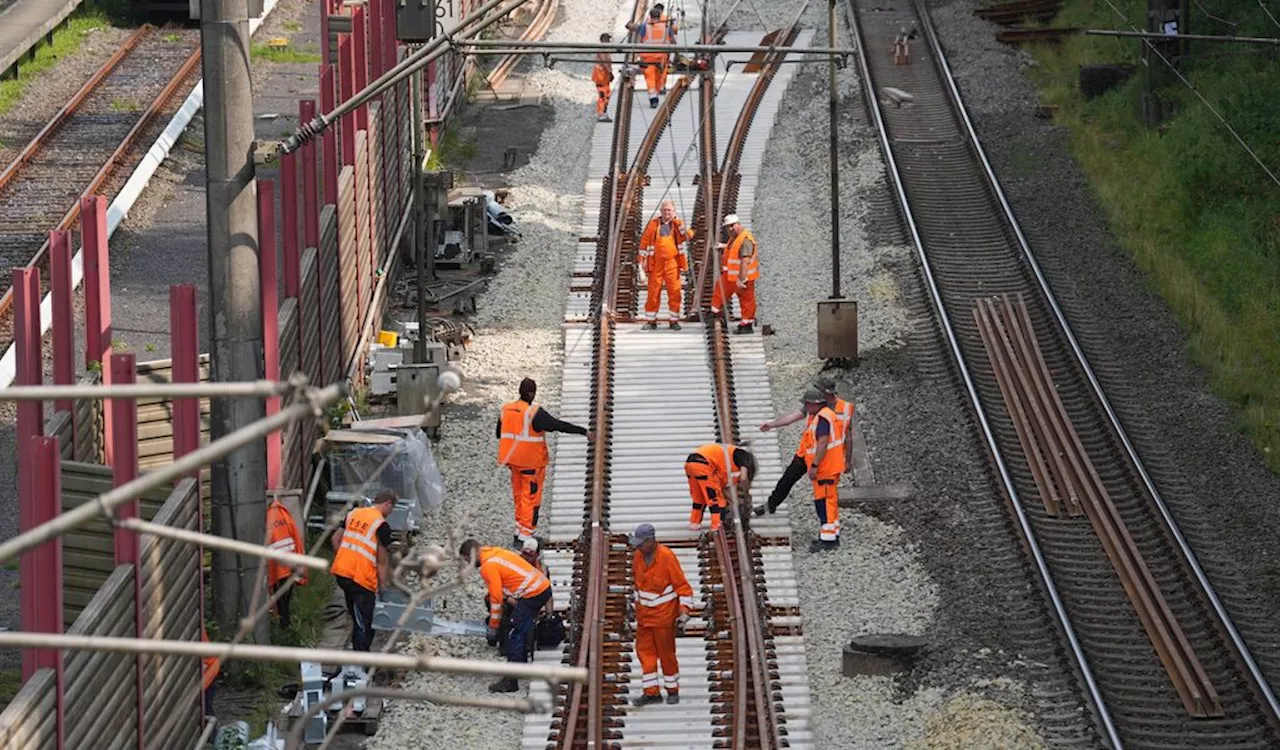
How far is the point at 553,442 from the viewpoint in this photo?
21.1 metres

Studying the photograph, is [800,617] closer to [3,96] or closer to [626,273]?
[626,273]

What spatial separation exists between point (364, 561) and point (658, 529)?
383 cm

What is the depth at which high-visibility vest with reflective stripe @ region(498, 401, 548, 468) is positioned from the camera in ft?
57.5

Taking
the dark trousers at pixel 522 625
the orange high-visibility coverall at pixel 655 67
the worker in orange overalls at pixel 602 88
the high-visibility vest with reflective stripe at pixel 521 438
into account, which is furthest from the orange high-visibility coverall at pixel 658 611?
the orange high-visibility coverall at pixel 655 67

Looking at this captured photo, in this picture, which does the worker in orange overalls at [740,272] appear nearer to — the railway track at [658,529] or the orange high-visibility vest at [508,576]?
the railway track at [658,529]

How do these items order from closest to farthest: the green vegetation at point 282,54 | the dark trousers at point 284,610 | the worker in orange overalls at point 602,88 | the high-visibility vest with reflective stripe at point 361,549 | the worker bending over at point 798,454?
the high-visibility vest with reflective stripe at point 361,549 → the dark trousers at point 284,610 → the worker bending over at point 798,454 → the worker in orange overalls at point 602,88 → the green vegetation at point 282,54

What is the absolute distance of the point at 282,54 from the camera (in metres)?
37.3

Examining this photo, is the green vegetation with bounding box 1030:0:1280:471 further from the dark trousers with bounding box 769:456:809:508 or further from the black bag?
the black bag

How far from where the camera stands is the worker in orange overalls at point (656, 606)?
14.6 meters

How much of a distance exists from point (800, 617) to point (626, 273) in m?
9.68

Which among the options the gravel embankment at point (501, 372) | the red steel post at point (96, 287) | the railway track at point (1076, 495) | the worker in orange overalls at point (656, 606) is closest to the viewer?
the red steel post at point (96, 287)

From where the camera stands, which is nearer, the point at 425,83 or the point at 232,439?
the point at 232,439

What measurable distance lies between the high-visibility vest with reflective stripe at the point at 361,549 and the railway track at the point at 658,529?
4.86 feet

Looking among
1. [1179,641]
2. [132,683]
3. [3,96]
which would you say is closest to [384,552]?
[132,683]
